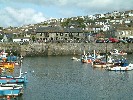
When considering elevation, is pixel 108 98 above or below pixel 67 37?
below

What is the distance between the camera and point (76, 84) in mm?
48000

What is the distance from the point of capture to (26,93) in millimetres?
41750

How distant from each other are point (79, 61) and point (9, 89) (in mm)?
38845

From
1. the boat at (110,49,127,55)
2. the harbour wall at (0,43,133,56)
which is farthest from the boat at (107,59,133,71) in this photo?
the harbour wall at (0,43,133,56)

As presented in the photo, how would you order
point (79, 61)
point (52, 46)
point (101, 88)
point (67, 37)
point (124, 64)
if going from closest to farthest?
point (101, 88) < point (124, 64) < point (79, 61) < point (52, 46) < point (67, 37)

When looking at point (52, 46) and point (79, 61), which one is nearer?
point (79, 61)

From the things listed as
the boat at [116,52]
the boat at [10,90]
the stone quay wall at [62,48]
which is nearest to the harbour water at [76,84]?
the boat at [10,90]

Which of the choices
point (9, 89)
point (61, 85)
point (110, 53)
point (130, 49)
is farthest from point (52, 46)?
point (9, 89)

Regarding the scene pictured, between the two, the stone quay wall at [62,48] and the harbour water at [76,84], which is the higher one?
the stone quay wall at [62,48]

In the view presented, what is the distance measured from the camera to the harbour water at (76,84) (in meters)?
40.7

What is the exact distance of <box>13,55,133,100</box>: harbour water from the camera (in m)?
40.7

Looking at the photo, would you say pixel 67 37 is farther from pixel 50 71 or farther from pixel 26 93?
pixel 26 93

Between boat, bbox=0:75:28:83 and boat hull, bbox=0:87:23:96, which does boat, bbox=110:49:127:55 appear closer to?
boat, bbox=0:75:28:83

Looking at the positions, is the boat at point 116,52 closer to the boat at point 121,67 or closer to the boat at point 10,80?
the boat at point 121,67
